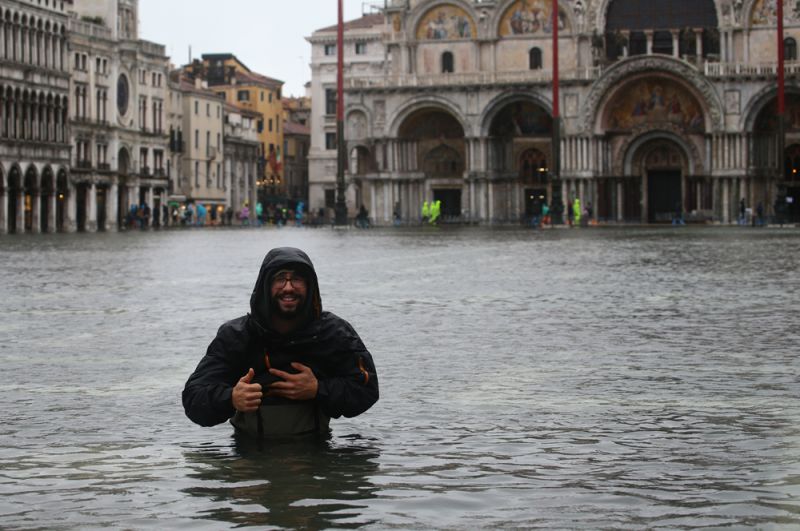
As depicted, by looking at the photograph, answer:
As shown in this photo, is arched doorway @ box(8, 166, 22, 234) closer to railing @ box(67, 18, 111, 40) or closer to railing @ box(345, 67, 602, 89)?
railing @ box(67, 18, 111, 40)

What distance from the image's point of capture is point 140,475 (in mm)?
8078

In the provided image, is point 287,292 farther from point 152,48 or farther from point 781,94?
point 152,48

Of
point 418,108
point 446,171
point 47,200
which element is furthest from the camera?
point 446,171

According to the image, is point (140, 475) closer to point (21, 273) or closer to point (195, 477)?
point (195, 477)

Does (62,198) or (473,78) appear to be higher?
(473,78)

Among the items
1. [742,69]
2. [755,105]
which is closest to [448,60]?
[742,69]

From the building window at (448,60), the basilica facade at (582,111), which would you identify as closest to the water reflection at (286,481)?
the basilica facade at (582,111)

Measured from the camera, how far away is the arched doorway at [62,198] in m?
87.0

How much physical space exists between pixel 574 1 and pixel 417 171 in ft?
42.0

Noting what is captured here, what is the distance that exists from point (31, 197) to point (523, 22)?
2820 cm

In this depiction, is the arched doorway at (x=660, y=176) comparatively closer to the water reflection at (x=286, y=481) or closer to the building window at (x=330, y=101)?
the building window at (x=330, y=101)

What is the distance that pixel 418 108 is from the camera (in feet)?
297

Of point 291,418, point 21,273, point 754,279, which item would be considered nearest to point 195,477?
point 291,418

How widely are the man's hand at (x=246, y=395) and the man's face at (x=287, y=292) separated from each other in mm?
388
